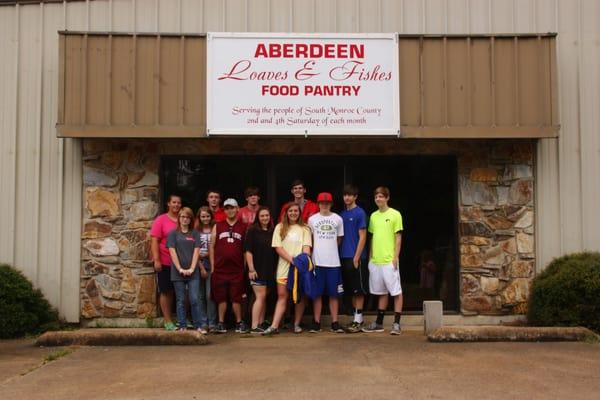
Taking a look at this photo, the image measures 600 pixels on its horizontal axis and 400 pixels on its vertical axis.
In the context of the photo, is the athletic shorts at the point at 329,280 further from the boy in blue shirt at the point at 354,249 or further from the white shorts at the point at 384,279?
the white shorts at the point at 384,279

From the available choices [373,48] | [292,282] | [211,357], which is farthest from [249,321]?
[373,48]

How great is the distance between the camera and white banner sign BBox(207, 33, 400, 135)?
917cm

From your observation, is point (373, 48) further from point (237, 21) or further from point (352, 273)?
point (352, 273)

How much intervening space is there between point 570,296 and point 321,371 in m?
3.75

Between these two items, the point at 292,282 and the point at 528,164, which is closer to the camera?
the point at 292,282

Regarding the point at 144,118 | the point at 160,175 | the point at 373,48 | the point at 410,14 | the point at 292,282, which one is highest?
the point at 410,14

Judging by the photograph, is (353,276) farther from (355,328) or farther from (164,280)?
(164,280)

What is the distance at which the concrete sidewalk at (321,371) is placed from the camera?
5.94 m

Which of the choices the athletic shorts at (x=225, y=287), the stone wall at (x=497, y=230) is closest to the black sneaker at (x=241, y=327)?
the athletic shorts at (x=225, y=287)

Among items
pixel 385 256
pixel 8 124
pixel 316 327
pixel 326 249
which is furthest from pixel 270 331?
pixel 8 124

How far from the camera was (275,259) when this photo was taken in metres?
9.03

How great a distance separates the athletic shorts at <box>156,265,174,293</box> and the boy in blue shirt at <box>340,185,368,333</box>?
7.43ft

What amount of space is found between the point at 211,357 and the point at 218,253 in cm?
185

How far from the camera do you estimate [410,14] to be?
9.95 m
